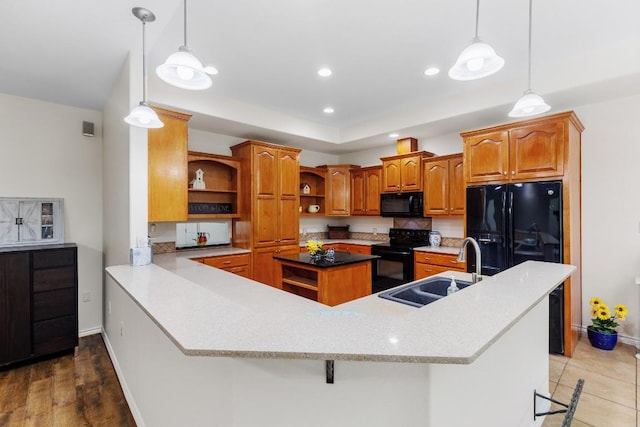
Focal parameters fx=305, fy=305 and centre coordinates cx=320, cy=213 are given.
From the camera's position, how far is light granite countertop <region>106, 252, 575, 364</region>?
33.9 inches

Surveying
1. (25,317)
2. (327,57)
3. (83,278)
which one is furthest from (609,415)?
(83,278)

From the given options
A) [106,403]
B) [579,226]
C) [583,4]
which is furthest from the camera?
[579,226]

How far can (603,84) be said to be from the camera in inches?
113

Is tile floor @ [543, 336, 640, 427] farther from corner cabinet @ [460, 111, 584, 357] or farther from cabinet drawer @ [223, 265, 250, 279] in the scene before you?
cabinet drawer @ [223, 265, 250, 279]

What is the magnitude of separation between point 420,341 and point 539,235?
2.91 m

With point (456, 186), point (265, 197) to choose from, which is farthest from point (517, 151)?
point (265, 197)

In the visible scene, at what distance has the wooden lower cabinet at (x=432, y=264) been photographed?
13.1ft

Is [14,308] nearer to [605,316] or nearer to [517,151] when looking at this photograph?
[517,151]

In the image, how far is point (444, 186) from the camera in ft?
14.3

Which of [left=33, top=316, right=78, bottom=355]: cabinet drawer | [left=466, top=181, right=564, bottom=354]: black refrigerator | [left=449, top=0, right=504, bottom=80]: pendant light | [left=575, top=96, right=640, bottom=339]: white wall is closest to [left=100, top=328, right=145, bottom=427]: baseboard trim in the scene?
[left=33, top=316, right=78, bottom=355]: cabinet drawer

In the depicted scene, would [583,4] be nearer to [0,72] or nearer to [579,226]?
[579,226]

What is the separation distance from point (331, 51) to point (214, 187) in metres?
2.63

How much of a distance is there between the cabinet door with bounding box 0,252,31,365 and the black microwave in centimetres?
449

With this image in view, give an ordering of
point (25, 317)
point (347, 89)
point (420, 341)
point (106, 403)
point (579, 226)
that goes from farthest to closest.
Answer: point (347, 89), point (579, 226), point (25, 317), point (106, 403), point (420, 341)
